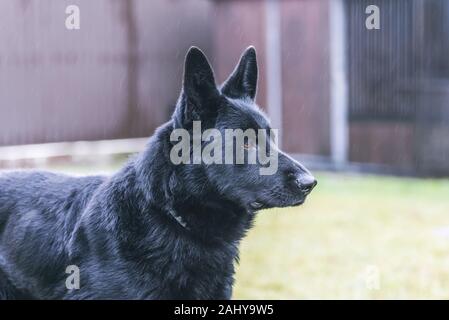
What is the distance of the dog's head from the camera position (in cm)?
338

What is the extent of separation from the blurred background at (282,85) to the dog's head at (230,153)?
521 cm

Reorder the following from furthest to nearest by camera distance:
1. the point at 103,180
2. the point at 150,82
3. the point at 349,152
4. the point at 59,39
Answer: the point at 150,82
the point at 59,39
the point at 349,152
the point at 103,180

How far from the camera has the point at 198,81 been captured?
336 cm

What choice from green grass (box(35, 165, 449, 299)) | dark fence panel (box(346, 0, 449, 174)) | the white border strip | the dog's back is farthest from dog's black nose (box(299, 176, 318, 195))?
the white border strip

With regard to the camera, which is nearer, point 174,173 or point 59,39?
point 174,173

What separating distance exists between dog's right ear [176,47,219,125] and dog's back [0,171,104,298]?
2.28ft

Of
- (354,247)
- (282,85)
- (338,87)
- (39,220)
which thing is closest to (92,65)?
(282,85)

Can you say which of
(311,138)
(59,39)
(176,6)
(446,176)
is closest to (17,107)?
(59,39)

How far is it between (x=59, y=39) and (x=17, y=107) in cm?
145

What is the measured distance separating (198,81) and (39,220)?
112 cm
